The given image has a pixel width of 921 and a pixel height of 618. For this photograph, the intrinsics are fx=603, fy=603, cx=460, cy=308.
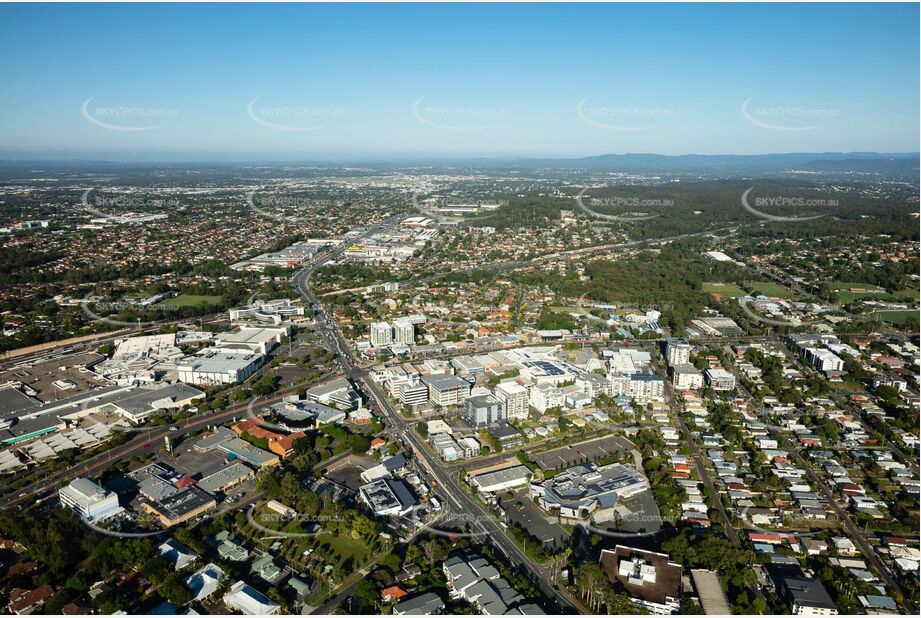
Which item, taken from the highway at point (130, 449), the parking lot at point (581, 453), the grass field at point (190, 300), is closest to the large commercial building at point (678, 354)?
the parking lot at point (581, 453)

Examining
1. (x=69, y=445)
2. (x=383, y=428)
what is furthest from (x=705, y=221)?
(x=69, y=445)

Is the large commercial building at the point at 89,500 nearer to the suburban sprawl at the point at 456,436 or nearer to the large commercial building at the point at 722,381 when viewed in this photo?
the suburban sprawl at the point at 456,436

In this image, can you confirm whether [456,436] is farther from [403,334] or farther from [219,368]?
[219,368]

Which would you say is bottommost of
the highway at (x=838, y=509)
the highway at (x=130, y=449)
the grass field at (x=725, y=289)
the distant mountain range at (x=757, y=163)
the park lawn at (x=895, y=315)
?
the highway at (x=838, y=509)

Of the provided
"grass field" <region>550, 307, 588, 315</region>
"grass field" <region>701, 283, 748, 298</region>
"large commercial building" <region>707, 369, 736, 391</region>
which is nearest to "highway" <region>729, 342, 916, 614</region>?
"large commercial building" <region>707, 369, 736, 391</region>

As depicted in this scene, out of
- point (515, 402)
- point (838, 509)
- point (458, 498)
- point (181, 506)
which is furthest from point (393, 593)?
point (838, 509)
